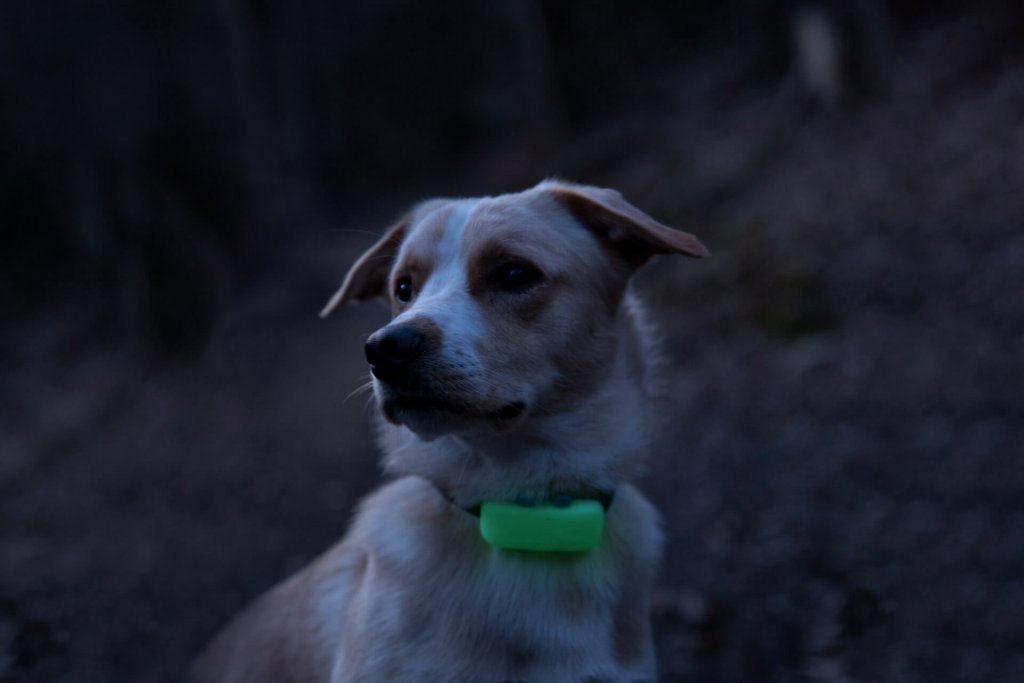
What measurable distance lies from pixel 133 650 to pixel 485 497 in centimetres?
255

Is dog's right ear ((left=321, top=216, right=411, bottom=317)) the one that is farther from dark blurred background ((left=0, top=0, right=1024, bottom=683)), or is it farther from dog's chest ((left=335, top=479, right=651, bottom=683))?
dark blurred background ((left=0, top=0, right=1024, bottom=683))

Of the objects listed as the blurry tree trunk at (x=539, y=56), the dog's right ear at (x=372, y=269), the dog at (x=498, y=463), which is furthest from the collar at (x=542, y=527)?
the blurry tree trunk at (x=539, y=56)

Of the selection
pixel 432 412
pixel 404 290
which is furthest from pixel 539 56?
pixel 432 412

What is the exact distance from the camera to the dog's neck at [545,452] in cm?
312

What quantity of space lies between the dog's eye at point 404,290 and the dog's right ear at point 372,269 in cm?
25

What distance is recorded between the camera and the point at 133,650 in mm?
4527

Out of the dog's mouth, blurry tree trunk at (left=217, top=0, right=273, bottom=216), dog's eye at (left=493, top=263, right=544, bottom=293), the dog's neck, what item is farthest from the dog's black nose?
blurry tree trunk at (left=217, top=0, right=273, bottom=216)

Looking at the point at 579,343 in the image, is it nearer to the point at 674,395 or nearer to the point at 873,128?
the point at 674,395

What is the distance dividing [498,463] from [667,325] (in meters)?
4.98

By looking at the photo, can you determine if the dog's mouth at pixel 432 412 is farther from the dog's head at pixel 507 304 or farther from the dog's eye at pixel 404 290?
the dog's eye at pixel 404 290

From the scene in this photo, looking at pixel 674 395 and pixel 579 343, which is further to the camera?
pixel 674 395

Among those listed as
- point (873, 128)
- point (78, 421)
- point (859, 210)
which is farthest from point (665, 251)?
point (78, 421)

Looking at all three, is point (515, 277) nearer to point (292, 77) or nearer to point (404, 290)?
point (404, 290)

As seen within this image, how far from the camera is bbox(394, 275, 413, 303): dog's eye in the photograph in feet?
11.3
